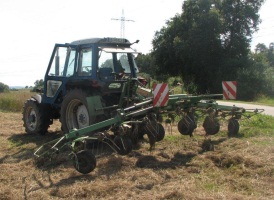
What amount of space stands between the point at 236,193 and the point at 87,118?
414cm

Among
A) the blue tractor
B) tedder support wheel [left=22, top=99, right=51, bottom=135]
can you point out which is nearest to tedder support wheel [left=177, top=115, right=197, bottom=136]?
the blue tractor

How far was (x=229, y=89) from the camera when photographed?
8664 mm

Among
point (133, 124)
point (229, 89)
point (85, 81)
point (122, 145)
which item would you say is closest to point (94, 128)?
point (122, 145)

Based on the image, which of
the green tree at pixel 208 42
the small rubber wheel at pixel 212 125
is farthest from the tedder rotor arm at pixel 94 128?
the green tree at pixel 208 42

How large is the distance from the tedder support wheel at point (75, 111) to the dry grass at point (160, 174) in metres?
1.02

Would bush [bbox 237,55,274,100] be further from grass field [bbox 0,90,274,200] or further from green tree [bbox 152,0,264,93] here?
grass field [bbox 0,90,274,200]

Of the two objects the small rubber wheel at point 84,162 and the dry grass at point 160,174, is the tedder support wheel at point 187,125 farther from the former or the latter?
the small rubber wheel at point 84,162

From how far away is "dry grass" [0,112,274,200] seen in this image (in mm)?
4652

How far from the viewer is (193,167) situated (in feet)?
18.8

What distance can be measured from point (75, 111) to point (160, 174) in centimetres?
341

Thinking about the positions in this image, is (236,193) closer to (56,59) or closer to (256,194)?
(256,194)

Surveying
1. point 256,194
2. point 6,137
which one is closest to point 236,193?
point 256,194

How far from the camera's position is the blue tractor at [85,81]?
7629 mm

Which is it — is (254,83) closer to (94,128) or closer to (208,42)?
(208,42)
